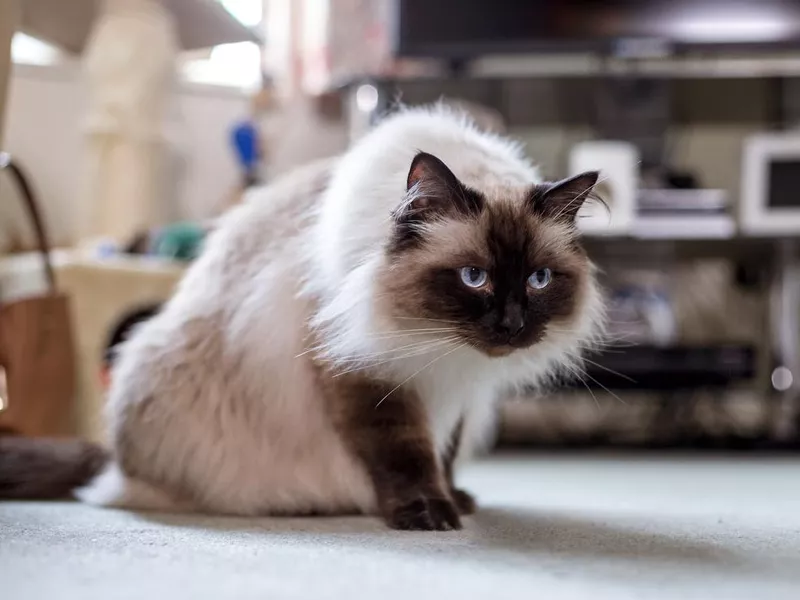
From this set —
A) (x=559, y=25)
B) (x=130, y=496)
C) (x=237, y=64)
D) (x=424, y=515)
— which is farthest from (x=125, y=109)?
(x=424, y=515)

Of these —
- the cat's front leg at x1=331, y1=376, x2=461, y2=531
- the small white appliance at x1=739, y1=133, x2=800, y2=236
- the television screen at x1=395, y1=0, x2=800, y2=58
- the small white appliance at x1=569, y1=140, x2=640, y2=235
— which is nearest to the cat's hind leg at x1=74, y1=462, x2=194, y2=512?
the cat's front leg at x1=331, y1=376, x2=461, y2=531

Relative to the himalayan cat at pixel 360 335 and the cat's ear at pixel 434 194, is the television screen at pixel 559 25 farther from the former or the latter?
the cat's ear at pixel 434 194

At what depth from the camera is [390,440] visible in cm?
131

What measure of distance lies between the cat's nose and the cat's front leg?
22cm

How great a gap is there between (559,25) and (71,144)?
6.70 ft

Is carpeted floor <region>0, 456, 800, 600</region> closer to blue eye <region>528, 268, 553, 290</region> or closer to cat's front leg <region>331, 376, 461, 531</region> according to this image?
cat's front leg <region>331, 376, 461, 531</region>

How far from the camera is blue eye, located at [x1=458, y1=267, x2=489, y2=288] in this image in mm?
1200

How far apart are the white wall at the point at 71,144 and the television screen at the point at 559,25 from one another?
1.15m

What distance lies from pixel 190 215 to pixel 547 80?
1.66 meters

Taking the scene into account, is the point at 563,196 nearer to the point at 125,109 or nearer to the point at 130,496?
the point at 130,496

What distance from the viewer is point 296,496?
56.4 inches

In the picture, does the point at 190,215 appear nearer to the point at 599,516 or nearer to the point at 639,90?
the point at 639,90

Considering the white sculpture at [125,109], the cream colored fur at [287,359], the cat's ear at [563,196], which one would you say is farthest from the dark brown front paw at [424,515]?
the white sculpture at [125,109]

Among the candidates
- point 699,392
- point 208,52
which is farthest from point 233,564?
point 208,52
